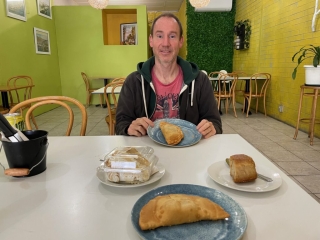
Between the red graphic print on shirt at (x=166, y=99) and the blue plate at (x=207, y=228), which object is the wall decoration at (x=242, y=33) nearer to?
the red graphic print on shirt at (x=166, y=99)

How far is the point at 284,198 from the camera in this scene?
656mm

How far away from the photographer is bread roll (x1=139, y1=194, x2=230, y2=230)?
1.67 ft

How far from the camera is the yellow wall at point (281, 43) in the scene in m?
3.94

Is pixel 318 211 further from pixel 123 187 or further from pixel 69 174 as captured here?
pixel 69 174

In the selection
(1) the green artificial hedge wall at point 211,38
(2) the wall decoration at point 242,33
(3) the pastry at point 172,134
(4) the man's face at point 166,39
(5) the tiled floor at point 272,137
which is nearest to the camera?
(3) the pastry at point 172,134

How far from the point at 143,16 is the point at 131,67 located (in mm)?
1391

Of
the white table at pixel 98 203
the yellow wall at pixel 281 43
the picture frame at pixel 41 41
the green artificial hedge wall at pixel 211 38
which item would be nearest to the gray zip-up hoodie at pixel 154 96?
the white table at pixel 98 203

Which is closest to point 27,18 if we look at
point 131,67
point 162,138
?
point 131,67

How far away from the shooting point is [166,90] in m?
1.60

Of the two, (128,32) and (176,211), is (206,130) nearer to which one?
(176,211)

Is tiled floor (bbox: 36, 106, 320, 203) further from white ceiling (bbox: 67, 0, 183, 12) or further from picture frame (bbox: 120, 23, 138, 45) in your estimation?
white ceiling (bbox: 67, 0, 183, 12)

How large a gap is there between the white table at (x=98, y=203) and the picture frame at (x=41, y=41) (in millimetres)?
5538

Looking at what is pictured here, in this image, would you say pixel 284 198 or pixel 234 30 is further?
pixel 234 30

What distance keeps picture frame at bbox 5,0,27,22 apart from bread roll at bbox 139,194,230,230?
538 centimetres
